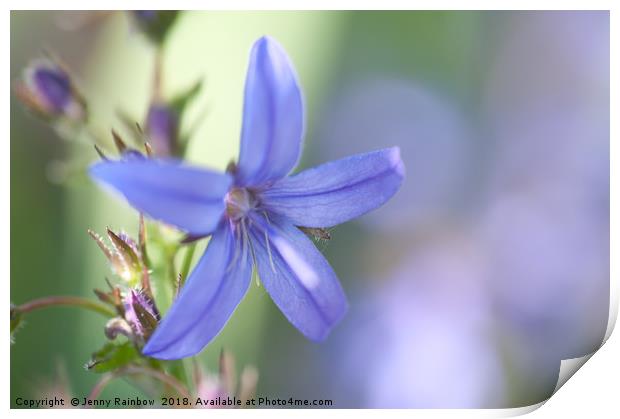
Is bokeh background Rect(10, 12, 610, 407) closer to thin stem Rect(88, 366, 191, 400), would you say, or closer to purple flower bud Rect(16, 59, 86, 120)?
purple flower bud Rect(16, 59, 86, 120)

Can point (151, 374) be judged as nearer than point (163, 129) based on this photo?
Yes

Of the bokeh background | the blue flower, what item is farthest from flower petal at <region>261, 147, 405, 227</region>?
the bokeh background

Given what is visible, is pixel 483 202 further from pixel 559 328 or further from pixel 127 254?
pixel 127 254

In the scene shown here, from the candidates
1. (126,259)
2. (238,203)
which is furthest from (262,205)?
(126,259)

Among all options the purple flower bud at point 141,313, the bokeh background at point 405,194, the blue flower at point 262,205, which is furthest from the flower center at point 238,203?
the bokeh background at point 405,194

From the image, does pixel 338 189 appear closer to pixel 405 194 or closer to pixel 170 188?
pixel 170 188

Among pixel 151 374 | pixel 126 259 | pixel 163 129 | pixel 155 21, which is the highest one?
pixel 155 21

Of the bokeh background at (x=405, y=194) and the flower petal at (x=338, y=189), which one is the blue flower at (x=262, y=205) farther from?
the bokeh background at (x=405, y=194)
